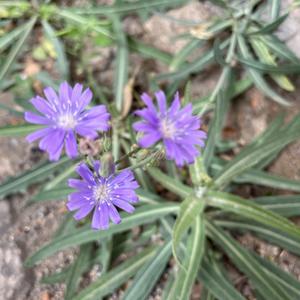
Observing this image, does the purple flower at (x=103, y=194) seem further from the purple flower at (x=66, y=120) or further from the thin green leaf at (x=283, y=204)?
the thin green leaf at (x=283, y=204)

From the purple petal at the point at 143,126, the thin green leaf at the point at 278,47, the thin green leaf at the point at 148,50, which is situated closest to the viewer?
the purple petal at the point at 143,126

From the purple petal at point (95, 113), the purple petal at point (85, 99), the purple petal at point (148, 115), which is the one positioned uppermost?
the purple petal at point (85, 99)

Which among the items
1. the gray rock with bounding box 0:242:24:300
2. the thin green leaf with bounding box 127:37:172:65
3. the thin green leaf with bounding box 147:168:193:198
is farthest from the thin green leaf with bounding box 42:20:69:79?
the gray rock with bounding box 0:242:24:300

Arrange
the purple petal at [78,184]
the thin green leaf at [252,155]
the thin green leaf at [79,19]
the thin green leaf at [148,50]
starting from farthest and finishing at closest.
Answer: the thin green leaf at [148,50] → the thin green leaf at [79,19] → the thin green leaf at [252,155] → the purple petal at [78,184]

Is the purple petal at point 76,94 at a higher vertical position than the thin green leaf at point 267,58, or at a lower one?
lower

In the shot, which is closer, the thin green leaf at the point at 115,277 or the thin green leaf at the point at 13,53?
the thin green leaf at the point at 115,277

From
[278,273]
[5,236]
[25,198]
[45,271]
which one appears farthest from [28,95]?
[278,273]

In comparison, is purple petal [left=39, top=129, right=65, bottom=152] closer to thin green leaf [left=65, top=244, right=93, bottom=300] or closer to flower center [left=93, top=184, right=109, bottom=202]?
flower center [left=93, top=184, right=109, bottom=202]

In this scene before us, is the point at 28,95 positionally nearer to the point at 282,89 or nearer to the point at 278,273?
the point at 282,89

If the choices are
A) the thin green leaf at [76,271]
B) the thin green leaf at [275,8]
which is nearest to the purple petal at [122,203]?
the thin green leaf at [76,271]

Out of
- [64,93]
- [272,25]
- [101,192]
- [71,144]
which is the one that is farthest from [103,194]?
[272,25]
